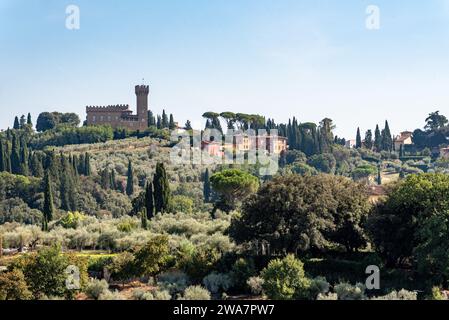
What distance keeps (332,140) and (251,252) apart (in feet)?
276

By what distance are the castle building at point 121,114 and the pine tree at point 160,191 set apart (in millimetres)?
65364

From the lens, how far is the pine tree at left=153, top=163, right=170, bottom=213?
4956cm

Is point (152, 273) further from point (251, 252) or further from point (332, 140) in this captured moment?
point (332, 140)

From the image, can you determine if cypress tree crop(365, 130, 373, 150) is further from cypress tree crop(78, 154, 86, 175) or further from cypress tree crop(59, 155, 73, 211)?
cypress tree crop(59, 155, 73, 211)

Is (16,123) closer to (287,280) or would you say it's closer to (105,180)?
(105,180)

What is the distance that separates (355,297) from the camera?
2286 cm

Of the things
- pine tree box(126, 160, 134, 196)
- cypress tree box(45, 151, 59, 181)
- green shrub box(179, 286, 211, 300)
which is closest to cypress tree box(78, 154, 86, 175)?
pine tree box(126, 160, 134, 196)

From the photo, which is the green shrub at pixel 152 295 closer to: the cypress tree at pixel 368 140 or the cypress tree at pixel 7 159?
the cypress tree at pixel 7 159

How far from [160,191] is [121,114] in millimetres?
70131

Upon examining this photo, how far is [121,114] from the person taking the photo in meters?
117

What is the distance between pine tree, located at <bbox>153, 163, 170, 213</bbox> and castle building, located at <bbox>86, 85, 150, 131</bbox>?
65.4 meters

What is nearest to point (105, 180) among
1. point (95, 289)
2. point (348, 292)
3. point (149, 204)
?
point (149, 204)

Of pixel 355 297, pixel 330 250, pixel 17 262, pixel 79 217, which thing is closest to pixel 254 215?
pixel 330 250

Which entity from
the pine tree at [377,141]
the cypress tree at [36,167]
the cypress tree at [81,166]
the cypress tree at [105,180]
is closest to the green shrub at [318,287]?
the cypress tree at [105,180]
